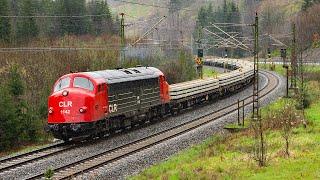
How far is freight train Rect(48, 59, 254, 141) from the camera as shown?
24.7 m

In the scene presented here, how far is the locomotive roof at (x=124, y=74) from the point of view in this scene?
26.6m

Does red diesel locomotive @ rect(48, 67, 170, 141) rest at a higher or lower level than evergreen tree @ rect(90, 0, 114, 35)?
lower

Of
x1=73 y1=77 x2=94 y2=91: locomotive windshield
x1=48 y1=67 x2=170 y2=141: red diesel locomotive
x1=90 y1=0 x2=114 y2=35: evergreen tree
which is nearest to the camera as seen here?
x1=48 y1=67 x2=170 y2=141: red diesel locomotive

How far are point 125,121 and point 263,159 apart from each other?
469 inches

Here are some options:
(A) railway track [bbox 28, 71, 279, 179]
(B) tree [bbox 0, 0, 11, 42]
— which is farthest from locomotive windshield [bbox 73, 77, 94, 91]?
(B) tree [bbox 0, 0, 11, 42]

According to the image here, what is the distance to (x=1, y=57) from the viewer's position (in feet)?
129

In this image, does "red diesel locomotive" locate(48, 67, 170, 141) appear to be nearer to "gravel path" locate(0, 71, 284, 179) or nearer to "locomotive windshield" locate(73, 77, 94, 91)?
"locomotive windshield" locate(73, 77, 94, 91)

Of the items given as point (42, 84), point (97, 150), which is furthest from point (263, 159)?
point (42, 84)

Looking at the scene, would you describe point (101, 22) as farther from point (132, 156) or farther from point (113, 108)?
point (132, 156)

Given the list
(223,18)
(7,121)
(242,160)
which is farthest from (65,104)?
(223,18)

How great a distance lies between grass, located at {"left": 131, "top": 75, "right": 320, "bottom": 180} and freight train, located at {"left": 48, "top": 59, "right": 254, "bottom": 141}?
5124 millimetres

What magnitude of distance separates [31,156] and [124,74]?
8262 mm

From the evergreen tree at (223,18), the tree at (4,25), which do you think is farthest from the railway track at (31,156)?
the evergreen tree at (223,18)

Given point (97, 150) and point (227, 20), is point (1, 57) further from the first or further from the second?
point (227, 20)
